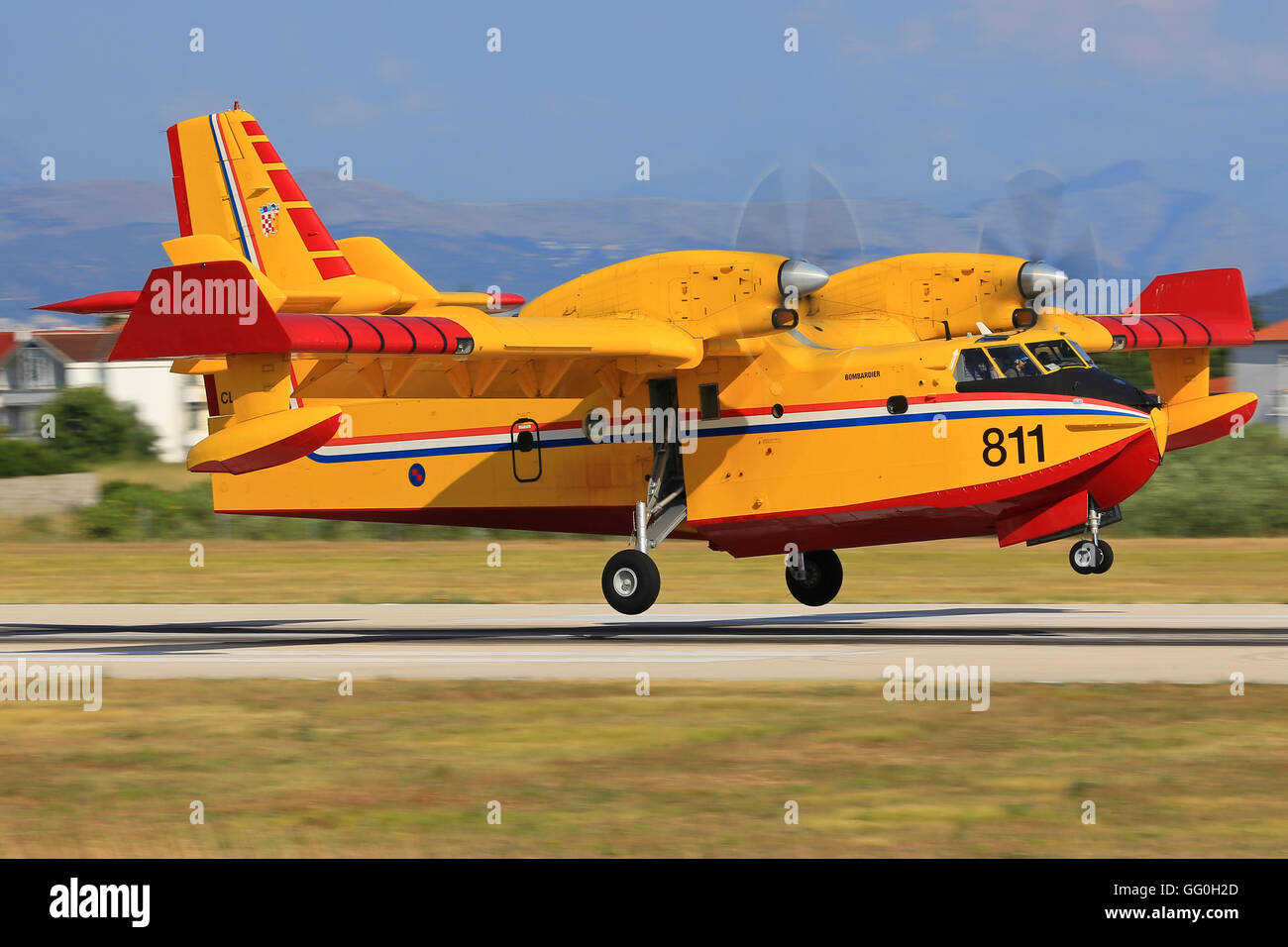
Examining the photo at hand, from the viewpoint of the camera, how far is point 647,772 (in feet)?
38.3

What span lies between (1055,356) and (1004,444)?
1408 millimetres

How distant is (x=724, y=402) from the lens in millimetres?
21906

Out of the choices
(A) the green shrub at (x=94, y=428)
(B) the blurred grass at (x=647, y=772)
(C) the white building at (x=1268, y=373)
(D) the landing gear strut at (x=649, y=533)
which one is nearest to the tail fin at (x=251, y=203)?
(D) the landing gear strut at (x=649, y=533)

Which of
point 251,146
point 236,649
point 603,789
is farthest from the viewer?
point 251,146

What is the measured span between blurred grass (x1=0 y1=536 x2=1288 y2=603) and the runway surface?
111 inches

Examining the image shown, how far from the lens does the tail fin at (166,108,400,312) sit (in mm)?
25203

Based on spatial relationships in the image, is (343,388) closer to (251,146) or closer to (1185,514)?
(251,146)

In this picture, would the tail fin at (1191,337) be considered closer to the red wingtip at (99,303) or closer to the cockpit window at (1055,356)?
the cockpit window at (1055,356)

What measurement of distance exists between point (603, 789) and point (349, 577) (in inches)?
939

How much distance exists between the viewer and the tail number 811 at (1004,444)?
64.3 ft

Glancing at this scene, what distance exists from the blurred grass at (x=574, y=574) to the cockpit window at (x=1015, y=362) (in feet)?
25.1

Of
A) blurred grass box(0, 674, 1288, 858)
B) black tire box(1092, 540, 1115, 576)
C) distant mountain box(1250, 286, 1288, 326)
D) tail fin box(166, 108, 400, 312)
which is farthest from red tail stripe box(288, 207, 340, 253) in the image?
distant mountain box(1250, 286, 1288, 326)
